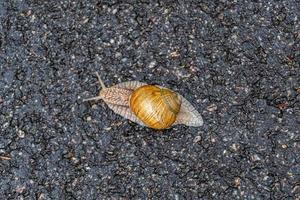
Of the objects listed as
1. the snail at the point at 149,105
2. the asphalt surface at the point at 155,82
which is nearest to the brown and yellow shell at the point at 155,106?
the snail at the point at 149,105

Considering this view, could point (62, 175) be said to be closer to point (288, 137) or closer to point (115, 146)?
point (115, 146)

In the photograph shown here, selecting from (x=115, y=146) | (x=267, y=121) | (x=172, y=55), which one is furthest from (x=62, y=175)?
(x=267, y=121)

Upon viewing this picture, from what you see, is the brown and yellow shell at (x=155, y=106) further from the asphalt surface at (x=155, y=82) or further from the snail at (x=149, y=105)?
the asphalt surface at (x=155, y=82)

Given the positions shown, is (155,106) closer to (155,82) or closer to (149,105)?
(149,105)

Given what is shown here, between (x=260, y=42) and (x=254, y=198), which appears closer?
(x=254, y=198)

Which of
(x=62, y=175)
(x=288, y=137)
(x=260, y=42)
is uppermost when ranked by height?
(x=260, y=42)

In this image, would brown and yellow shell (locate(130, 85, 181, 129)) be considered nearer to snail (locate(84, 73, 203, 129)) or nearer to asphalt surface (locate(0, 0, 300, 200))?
snail (locate(84, 73, 203, 129))
